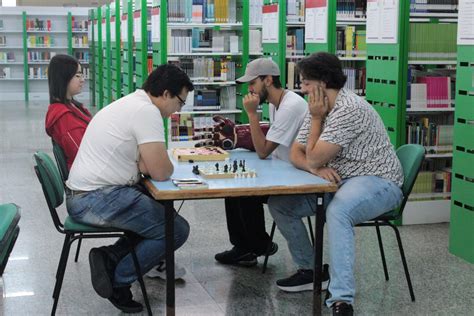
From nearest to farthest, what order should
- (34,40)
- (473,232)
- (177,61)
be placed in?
(473,232)
(177,61)
(34,40)

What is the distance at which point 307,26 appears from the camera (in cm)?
711

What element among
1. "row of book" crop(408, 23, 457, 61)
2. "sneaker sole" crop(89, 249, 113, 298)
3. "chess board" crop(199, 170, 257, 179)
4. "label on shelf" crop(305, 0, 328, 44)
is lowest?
"sneaker sole" crop(89, 249, 113, 298)

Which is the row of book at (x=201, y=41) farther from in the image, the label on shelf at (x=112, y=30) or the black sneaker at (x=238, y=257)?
the label on shelf at (x=112, y=30)

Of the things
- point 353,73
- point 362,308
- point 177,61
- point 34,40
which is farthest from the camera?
point 34,40

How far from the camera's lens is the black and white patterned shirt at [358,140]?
3793 mm

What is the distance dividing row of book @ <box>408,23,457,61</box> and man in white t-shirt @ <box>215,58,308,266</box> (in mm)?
1662

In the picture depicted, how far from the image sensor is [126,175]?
12.4ft

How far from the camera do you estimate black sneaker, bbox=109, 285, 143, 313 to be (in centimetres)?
391

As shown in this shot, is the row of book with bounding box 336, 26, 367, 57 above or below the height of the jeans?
above

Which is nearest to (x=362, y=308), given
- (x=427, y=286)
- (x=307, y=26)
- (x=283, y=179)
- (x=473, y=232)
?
(x=427, y=286)

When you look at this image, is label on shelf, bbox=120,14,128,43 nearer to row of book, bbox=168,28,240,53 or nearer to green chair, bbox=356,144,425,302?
row of book, bbox=168,28,240,53

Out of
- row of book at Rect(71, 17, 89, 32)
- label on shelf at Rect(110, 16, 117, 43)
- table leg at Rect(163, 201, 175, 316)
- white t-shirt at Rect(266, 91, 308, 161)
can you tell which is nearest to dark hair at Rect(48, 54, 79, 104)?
white t-shirt at Rect(266, 91, 308, 161)

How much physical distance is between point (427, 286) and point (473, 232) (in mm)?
625

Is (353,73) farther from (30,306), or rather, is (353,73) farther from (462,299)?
(30,306)
